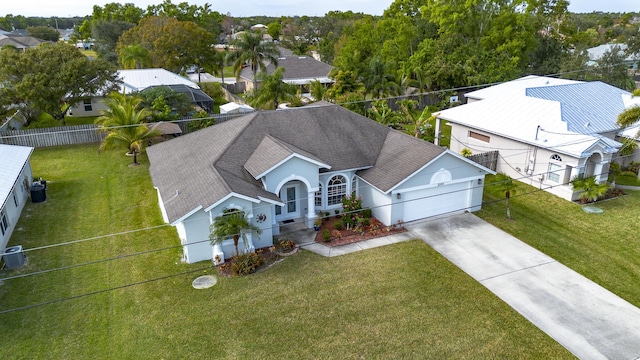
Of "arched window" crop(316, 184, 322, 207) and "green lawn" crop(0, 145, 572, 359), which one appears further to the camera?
"arched window" crop(316, 184, 322, 207)

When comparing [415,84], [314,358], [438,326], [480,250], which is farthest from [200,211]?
[415,84]

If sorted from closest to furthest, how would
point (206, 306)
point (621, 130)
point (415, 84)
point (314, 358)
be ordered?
1. point (314, 358)
2. point (206, 306)
3. point (621, 130)
4. point (415, 84)

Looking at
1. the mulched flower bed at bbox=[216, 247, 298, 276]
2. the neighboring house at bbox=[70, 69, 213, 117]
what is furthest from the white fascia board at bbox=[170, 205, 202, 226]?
the neighboring house at bbox=[70, 69, 213, 117]

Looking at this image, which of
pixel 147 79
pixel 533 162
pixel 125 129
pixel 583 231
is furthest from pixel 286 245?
pixel 147 79

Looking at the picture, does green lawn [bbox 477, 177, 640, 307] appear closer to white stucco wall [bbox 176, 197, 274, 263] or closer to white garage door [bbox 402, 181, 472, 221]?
white garage door [bbox 402, 181, 472, 221]

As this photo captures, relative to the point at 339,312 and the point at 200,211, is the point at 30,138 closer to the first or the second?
the point at 200,211
